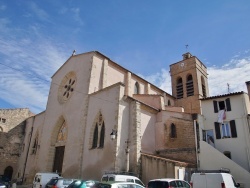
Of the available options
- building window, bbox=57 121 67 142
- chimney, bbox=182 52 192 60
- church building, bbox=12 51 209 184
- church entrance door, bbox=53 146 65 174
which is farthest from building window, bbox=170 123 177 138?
chimney, bbox=182 52 192 60

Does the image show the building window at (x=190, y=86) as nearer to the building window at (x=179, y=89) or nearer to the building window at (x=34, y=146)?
the building window at (x=179, y=89)

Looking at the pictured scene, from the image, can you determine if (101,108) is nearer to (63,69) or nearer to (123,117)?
(123,117)

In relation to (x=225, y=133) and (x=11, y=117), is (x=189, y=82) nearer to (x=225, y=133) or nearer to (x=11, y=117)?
(x=225, y=133)

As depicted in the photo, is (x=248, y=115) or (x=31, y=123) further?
(x=31, y=123)

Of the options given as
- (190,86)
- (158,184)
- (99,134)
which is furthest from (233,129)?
(190,86)

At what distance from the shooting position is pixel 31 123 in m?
30.5

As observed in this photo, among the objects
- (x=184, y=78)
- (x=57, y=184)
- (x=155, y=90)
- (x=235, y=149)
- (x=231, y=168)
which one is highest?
(x=184, y=78)

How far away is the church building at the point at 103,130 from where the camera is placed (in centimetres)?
1681

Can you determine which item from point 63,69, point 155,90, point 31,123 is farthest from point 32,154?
point 155,90

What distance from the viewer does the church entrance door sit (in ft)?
73.8

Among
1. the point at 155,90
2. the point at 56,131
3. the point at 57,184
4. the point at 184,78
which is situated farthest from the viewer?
the point at 184,78

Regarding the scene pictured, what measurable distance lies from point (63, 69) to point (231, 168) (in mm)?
20434

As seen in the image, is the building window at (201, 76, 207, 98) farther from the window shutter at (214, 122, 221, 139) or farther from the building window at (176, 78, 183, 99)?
the window shutter at (214, 122, 221, 139)

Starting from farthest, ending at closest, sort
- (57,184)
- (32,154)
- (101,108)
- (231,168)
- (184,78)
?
(184,78) < (32,154) < (101,108) < (231,168) < (57,184)
